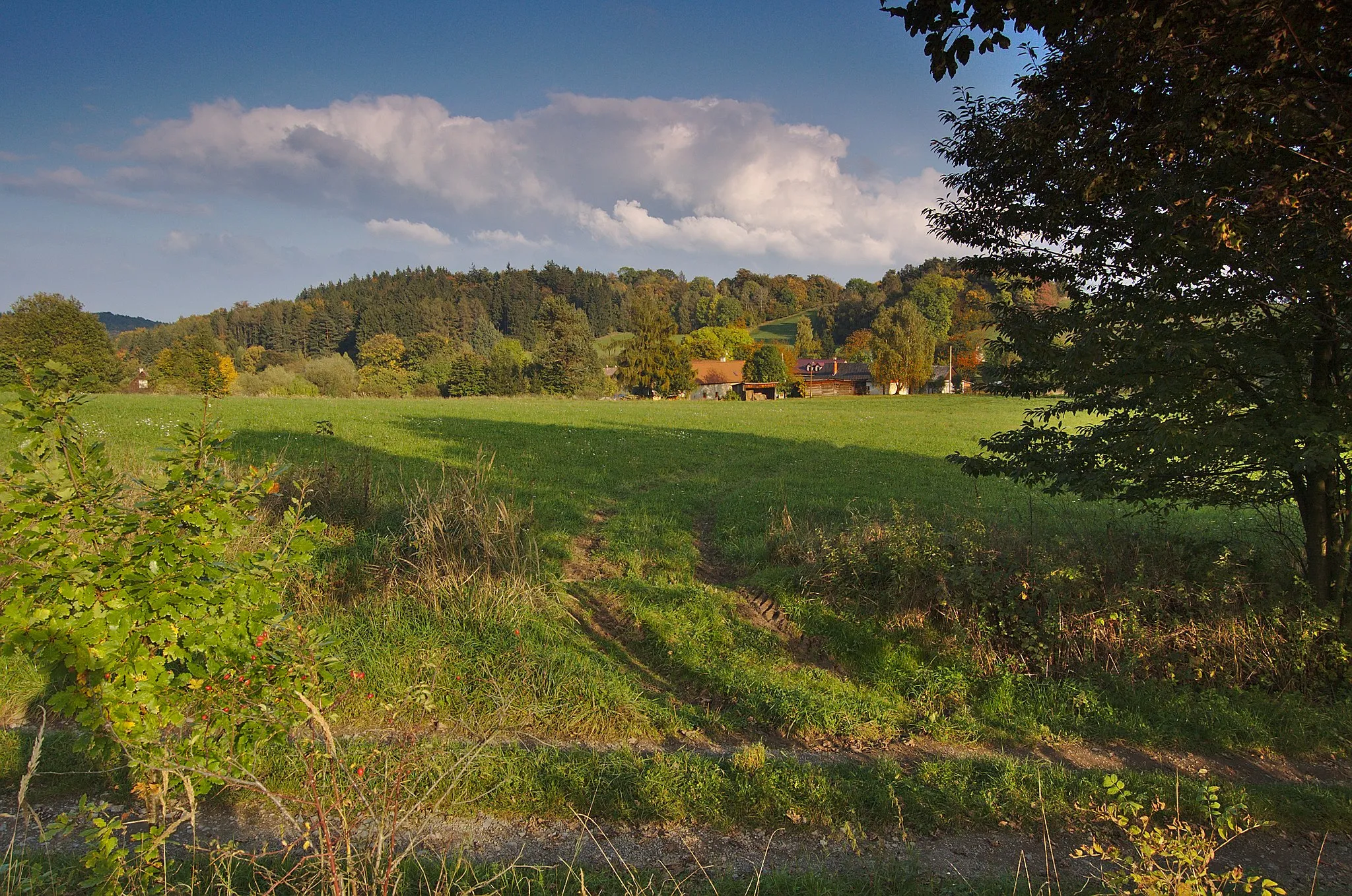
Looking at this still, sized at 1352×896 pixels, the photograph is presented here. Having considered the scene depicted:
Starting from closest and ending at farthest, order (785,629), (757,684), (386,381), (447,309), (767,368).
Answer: (757,684) < (785,629) < (386,381) < (767,368) < (447,309)

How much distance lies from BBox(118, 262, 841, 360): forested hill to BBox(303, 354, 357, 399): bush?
30.2 metres

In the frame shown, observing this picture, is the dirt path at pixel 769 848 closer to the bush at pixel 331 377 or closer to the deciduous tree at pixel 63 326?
the deciduous tree at pixel 63 326

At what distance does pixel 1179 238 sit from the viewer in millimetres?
5883

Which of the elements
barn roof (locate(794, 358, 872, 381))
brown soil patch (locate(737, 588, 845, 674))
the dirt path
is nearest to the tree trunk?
the dirt path

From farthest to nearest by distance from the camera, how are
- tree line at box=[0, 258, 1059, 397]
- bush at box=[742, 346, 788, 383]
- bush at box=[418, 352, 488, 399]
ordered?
bush at box=[742, 346, 788, 383] → bush at box=[418, 352, 488, 399] → tree line at box=[0, 258, 1059, 397]

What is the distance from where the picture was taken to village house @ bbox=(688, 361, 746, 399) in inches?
4063

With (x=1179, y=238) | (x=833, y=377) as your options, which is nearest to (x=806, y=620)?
(x=1179, y=238)

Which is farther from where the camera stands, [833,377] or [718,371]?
[718,371]

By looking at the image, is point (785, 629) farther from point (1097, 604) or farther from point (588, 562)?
point (588, 562)

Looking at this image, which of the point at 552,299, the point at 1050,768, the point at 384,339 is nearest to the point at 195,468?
the point at 1050,768

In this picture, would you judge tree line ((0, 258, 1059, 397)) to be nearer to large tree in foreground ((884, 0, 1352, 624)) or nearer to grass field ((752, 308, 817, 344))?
grass field ((752, 308, 817, 344))

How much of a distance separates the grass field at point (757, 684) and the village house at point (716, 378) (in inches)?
3418

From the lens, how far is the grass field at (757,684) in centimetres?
548

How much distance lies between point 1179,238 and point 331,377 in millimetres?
87634
